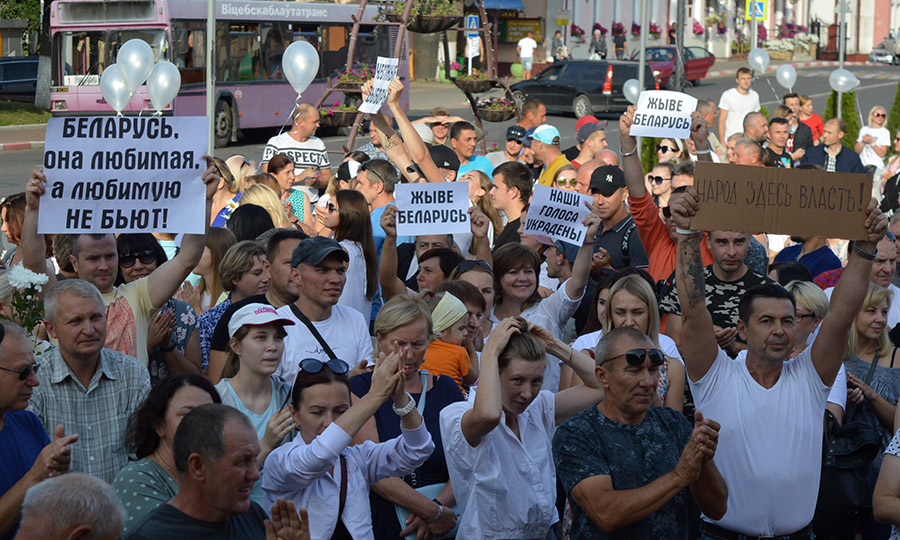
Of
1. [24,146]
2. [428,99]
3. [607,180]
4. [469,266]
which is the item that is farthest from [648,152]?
[428,99]

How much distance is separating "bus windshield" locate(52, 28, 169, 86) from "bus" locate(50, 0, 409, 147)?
0.06 feet

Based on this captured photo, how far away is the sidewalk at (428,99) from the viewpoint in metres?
25.2

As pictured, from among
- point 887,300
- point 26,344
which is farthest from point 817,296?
point 26,344

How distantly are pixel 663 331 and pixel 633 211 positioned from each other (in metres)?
0.93

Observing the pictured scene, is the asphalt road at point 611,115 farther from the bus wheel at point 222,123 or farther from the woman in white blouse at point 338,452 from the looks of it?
the woman in white blouse at point 338,452

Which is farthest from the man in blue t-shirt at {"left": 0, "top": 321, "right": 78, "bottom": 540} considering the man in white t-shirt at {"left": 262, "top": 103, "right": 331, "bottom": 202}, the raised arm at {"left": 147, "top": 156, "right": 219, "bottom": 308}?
the man in white t-shirt at {"left": 262, "top": 103, "right": 331, "bottom": 202}

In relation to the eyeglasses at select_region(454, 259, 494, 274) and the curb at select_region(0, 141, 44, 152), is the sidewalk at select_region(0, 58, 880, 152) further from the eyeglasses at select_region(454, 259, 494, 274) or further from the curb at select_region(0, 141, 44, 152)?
the eyeglasses at select_region(454, 259, 494, 274)

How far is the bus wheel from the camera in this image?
79.9 feet

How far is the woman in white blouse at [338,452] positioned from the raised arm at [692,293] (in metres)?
1.16

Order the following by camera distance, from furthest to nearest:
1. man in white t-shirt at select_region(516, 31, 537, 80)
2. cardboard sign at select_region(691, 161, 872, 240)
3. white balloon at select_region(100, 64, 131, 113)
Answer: man in white t-shirt at select_region(516, 31, 537, 80), white balloon at select_region(100, 64, 131, 113), cardboard sign at select_region(691, 161, 872, 240)

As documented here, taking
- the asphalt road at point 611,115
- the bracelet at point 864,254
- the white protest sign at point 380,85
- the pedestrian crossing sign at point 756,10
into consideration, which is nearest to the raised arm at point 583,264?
the bracelet at point 864,254

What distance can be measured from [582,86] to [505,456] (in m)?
29.6

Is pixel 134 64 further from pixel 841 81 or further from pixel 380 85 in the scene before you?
pixel 841 81

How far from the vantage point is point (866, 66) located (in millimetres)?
63000
